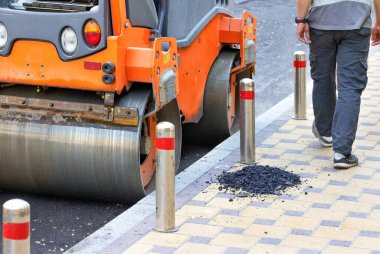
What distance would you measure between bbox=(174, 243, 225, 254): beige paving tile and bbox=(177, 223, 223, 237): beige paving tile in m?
0.20

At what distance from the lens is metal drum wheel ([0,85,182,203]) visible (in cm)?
668

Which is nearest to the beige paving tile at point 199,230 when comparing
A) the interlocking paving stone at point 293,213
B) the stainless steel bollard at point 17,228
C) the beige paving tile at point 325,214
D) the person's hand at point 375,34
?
the interlocking paving stone at point 293,213

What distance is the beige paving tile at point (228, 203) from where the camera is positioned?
21.6 feet

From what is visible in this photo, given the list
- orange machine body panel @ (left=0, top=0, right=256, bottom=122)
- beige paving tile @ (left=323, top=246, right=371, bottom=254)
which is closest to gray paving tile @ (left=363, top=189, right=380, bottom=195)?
beige paving tile @ (left=323, top=246, right=371, bottom=254)

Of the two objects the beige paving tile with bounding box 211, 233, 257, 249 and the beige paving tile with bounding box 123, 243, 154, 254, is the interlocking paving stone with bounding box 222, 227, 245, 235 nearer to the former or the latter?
the beige paving tile with bounding box 211, 233, 257, 249

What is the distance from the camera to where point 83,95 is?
271 inches

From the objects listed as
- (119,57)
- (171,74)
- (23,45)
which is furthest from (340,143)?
(23,45)

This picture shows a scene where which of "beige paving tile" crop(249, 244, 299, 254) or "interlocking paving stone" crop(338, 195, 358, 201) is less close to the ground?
"interlocking paving stone" crop(338, 195, 358, 201)

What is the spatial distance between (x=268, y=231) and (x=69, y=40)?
1.94 metres

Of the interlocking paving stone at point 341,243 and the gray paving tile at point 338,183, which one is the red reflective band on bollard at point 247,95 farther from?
the interlocking paving stone at point 341,243

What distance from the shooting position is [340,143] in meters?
7.44

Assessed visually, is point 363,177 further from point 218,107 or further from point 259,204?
point 218,107

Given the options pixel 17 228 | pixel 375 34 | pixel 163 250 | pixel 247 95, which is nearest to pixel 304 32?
pixel 375 34

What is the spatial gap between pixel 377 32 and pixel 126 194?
240cm
